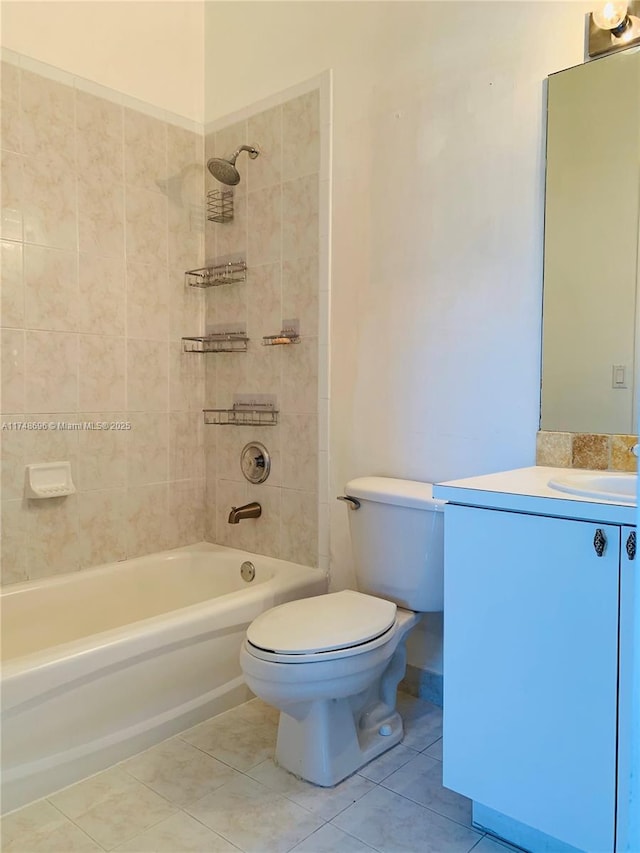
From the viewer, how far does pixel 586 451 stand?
68.8 inches

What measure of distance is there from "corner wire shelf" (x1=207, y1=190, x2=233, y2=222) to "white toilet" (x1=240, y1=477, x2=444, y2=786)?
54.4 inches

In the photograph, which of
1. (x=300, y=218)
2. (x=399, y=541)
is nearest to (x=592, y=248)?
(x=399, y=541)

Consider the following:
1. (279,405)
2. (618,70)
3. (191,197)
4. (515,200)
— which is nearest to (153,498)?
(279,405)

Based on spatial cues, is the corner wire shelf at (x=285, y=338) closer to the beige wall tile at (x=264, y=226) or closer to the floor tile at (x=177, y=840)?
the beige wall tile at (x=264, y=226)

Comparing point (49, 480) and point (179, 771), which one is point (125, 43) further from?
point (179, 771)

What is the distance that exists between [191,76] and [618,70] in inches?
72.6

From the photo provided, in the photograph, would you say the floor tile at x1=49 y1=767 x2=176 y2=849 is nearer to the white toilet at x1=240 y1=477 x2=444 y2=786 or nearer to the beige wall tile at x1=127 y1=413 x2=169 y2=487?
the white toilet at x1=240 y1=477 x2=444 y2=786

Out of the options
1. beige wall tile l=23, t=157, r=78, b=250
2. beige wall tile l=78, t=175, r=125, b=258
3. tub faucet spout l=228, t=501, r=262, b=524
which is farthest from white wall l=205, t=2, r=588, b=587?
beige wall tile l=23, t=157, r=78, b=250

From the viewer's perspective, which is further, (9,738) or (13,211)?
(13,211)

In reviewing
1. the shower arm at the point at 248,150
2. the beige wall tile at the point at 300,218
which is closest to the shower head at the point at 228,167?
the shower arm at the point at 248,150

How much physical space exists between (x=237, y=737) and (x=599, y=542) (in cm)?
134

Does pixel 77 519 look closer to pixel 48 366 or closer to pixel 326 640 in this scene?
pixel 48 366

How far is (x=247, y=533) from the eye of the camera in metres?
2.67

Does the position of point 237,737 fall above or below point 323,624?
below
